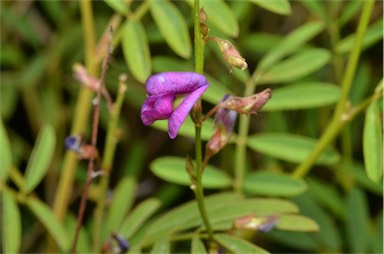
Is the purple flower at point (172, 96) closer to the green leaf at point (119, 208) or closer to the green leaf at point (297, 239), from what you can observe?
the green leaf at point (119, 208)

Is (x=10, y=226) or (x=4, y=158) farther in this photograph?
(x=4, y=158)

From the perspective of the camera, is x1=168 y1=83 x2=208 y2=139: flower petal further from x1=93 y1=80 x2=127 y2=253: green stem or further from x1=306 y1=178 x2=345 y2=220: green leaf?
x1=306 y1=178 x2=345 y2=220: green leaf

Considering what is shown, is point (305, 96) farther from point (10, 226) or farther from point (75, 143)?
point (10, 226)

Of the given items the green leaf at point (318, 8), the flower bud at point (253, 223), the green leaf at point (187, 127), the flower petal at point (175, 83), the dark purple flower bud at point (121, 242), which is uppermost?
the green leaf at point (318, 8)

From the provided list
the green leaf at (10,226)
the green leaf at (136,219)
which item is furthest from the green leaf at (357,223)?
the green leaf at (10,226)

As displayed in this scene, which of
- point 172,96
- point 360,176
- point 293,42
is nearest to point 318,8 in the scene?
point 293,42

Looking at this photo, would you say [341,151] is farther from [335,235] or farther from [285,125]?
[335,235]

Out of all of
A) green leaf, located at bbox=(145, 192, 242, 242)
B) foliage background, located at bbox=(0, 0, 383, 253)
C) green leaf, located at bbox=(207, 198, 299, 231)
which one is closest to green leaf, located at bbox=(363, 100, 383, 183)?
foliage background, located at bbox=(0, 0, 383, 253)
